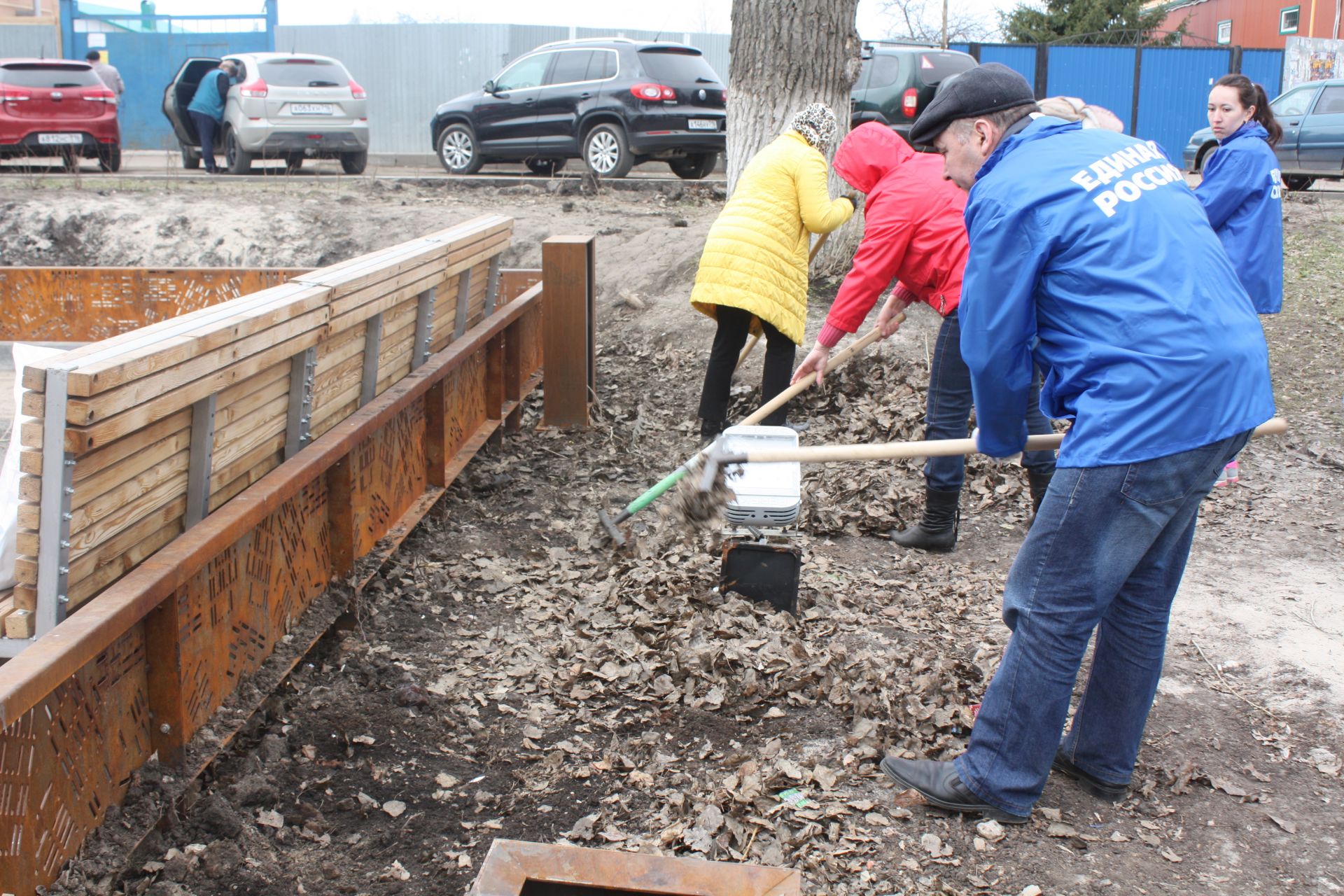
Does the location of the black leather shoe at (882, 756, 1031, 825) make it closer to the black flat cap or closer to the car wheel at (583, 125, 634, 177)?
the black flat cap

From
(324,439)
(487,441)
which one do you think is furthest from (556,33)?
(324,439)

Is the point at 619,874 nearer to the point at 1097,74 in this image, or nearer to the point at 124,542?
the point at 124,542

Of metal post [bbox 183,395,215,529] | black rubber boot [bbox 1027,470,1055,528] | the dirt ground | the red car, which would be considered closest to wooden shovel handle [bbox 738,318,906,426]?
the dirt ground

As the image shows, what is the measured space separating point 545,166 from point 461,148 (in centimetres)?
127

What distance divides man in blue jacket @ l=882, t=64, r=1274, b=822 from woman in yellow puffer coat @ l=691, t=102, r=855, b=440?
284 cm

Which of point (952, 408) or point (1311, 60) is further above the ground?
point (1311, 60)

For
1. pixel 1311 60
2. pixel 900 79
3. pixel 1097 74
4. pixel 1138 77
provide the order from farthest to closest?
pixel 1311 60
pixel 1097 74
pixel 1138 77
pixel 900 79

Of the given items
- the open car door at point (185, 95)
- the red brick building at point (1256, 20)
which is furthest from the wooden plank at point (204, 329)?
the red brick building at point (1256, 20)

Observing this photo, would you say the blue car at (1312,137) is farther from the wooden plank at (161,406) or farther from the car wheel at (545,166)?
the wooden plank at (161,406)

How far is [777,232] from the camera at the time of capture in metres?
6.04

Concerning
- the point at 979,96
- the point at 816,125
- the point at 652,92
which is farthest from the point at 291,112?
the point at 979,96

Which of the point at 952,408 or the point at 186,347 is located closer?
the point at 186,347

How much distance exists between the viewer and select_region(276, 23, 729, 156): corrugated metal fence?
24.2 metres

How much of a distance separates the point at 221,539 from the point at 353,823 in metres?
0.84
